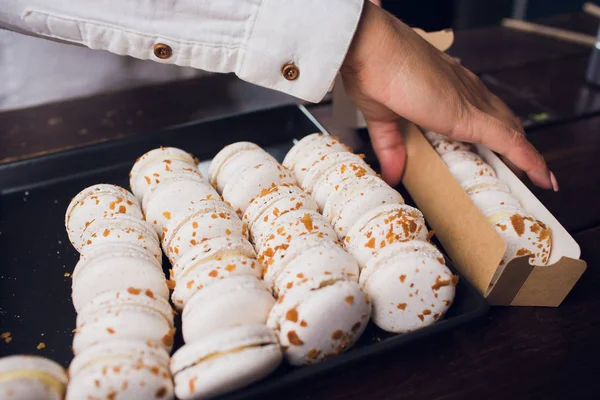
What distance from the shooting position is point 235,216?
35.7 inches

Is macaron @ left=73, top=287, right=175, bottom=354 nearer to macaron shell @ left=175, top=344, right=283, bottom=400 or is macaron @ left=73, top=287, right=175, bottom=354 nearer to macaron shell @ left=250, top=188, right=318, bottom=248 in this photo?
macaron shell @ left=175, top=344, right=283, bottom=400

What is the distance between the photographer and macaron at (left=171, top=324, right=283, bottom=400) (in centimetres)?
65

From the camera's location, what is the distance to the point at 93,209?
0.92 metres

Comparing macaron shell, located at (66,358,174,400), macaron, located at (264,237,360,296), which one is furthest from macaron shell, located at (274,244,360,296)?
macaron shell, located at (66,358,174,400)

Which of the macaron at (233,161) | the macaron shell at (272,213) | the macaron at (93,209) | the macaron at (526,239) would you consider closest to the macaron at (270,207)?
the macaron shell at (272,213)

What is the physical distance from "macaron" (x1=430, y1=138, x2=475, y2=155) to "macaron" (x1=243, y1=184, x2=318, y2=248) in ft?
1.01

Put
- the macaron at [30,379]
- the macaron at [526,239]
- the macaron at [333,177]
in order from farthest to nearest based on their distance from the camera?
the macaron at [333,177] → the macaron at [526,239] → the macaron at [30,379]

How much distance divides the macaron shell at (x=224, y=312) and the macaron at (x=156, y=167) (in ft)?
1.11

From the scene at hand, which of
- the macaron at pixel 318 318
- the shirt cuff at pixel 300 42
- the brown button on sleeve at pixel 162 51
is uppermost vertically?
the shirt cuff at pixel 300 42

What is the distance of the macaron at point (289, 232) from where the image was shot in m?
0.81

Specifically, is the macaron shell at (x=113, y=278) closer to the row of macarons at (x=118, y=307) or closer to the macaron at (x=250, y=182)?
the row of macarons at (x=118, y=307)

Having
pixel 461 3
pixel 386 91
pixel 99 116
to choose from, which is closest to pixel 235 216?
pixel 386 91

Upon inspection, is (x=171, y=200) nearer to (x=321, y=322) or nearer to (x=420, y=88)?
(x=321, y=322)

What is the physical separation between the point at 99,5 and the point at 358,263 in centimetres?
60
